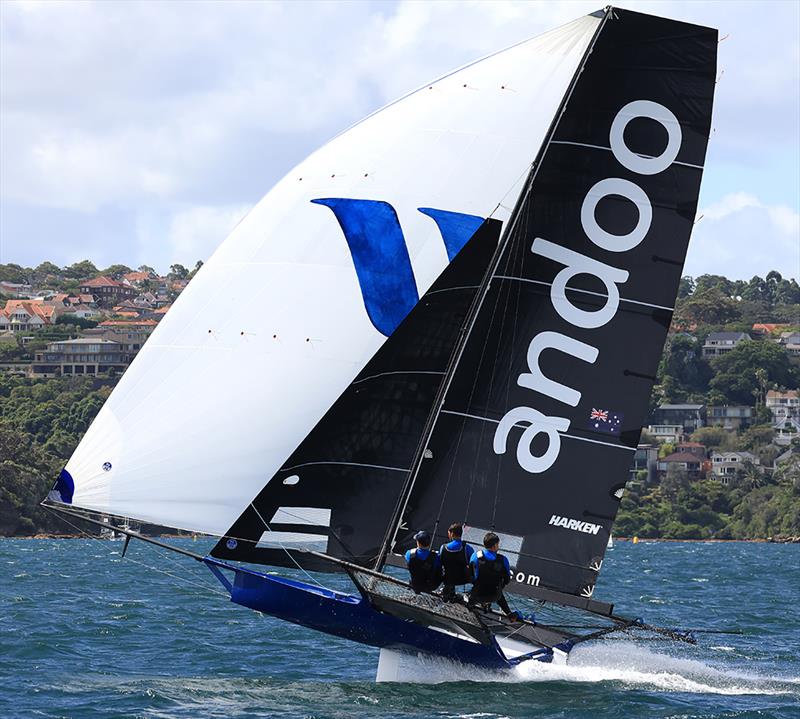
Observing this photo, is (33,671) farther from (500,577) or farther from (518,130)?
(518,130)

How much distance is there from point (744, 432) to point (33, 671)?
9668cm

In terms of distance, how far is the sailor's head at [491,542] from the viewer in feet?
40.4

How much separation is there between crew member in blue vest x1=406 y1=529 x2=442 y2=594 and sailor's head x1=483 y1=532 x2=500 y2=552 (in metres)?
0.42

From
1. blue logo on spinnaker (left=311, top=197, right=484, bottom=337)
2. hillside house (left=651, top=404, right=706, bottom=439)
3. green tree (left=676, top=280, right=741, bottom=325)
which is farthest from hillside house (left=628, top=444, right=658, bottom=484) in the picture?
blue logo on spinnaker (left=311, top=197, right=484, bottom=337)

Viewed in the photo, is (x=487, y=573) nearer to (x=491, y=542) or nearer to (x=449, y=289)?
(x=491, y=542)

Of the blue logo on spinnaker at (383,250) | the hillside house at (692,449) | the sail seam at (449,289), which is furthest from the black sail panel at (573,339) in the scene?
the hillside house at (692,449)

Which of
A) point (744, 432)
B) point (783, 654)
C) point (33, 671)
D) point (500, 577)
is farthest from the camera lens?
point (744, 432)

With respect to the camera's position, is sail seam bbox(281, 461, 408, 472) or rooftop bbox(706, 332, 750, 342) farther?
rooftop bbox(706, 332, 750, 342)

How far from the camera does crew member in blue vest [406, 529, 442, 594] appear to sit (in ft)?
40.2

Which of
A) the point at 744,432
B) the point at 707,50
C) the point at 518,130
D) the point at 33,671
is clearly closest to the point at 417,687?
the point at 33,671

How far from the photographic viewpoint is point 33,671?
46.2 ft

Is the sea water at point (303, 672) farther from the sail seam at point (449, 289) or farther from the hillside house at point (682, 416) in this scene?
the hillside house at point (682, 416)

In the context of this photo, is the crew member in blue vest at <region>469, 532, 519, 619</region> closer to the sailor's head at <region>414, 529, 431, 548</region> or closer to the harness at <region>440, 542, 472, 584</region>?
the harness at <region>440, 542, 472, 584</region>

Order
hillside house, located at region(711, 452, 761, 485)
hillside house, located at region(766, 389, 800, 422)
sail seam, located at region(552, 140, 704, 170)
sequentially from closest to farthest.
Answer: sail seam, located at region(552, 140, 704, 170) < hillside house, located at region(711, 452, 761, 485) < hillside house, located at region(766, 389, 800, 422)
